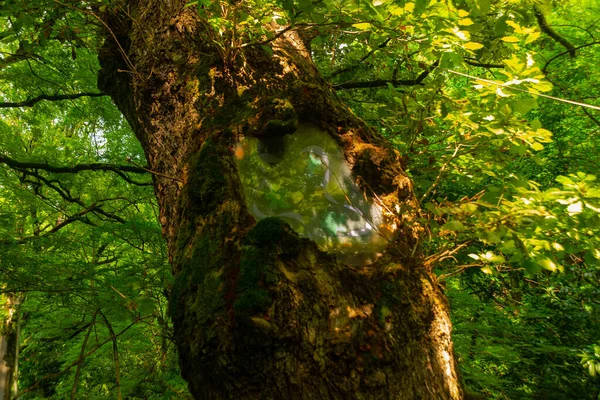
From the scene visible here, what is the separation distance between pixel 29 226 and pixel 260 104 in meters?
10.6

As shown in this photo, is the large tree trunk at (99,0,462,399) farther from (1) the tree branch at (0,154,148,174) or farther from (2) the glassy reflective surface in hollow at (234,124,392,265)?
(1) the tree branch at (0,154,148,174)

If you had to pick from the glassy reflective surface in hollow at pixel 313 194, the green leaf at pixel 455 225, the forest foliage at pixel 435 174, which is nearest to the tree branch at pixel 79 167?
the forest foliage at pixel 435 174

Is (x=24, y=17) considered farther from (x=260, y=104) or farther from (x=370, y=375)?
(x=370, y=375)

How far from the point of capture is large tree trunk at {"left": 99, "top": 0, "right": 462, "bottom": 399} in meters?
1.32

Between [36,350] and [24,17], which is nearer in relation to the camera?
[24,17]

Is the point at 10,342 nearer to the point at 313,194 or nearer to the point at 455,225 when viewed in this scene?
the point at 313,194

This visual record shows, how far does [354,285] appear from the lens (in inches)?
61.7

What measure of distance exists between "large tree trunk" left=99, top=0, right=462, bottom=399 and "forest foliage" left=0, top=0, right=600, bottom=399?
251 millimetres

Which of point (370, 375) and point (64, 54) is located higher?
point (64, 54)

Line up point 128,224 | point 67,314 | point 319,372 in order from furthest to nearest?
point 67,314 → point 128,224 → point 319,372

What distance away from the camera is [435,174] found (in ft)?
11.7

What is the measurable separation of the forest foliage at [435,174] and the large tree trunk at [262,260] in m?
0.25

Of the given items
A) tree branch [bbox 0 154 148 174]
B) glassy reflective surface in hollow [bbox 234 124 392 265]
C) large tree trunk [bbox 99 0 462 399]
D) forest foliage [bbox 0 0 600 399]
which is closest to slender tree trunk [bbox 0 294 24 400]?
forest foliage [bbox 0 0 600 399]

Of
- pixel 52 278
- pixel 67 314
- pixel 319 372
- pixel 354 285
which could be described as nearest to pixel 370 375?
pixel 319 372
